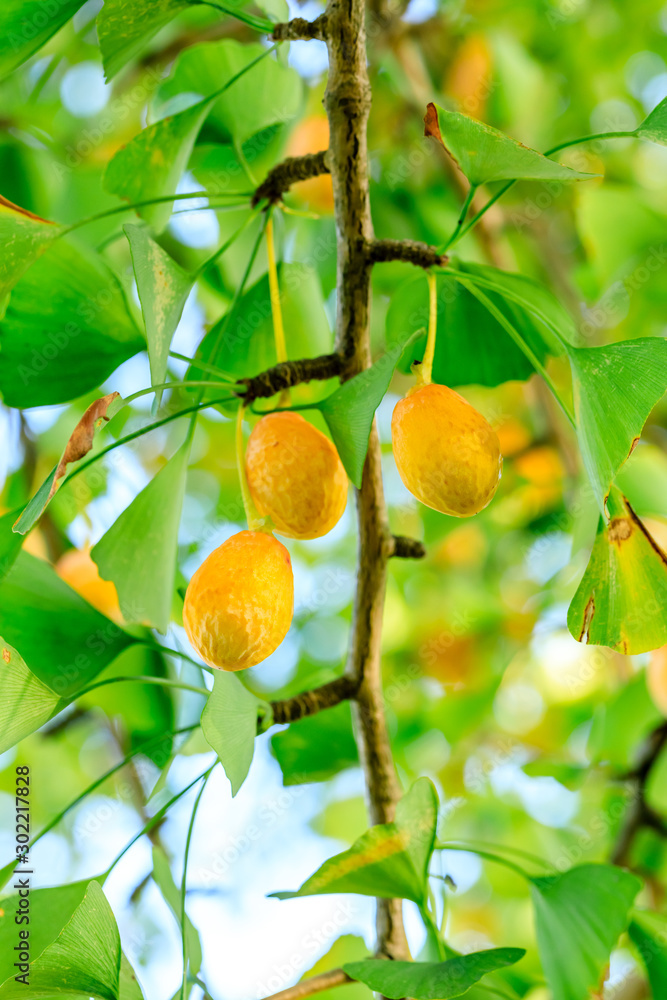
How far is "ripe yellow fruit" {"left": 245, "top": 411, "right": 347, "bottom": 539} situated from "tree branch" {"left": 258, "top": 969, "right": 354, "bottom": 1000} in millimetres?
240

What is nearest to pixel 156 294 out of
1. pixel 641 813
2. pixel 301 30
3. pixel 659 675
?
pixel 301 30

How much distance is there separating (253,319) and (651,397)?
11.3 inches

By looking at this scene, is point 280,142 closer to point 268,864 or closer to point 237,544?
point 237,544

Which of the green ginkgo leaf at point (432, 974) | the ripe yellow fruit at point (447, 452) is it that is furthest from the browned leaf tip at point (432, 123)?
the green ginkgo leaf at point (432, 974)

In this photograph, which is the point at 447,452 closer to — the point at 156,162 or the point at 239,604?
the point at 239,604

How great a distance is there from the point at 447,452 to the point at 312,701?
7.8 inches

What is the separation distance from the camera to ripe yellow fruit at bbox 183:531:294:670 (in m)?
0.36

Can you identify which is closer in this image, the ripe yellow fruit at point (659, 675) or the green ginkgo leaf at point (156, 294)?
the green ginkgo leaf at point (156, 294)

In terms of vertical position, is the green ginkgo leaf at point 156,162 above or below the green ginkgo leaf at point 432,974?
above

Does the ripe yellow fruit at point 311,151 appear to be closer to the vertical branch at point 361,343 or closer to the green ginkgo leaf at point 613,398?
the vertical branch at point 361,343

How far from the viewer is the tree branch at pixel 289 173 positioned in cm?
45

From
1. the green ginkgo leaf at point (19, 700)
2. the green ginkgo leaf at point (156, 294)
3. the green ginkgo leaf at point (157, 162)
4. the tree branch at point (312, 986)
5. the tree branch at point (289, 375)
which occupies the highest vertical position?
the green ginkgo leaf at point (157, 162)

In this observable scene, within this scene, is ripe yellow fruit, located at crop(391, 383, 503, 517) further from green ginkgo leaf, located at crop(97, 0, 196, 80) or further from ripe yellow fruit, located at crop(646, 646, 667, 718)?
ripe yellow fruit, located at crop(646, 646, 667, 718)

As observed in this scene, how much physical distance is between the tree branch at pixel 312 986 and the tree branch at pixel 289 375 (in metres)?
0.31
